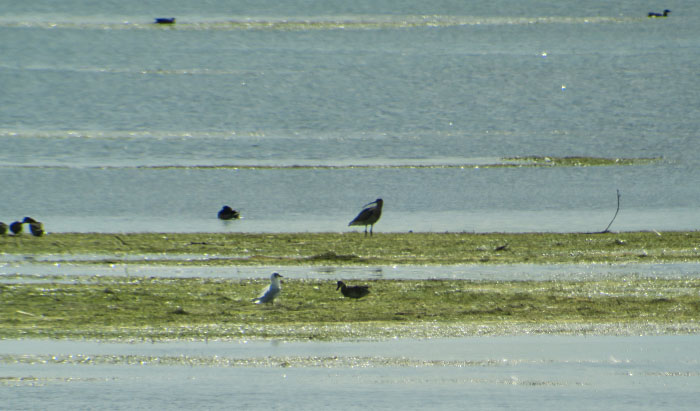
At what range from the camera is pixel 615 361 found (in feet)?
31.0

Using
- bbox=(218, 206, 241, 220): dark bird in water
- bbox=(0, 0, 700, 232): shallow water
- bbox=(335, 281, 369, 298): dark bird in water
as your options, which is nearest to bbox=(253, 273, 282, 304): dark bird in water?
bbox=(335, 281, 369, 298): dark bird in water

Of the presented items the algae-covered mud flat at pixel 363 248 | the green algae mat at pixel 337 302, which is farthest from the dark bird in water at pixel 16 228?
the green algae mat at pixel 337 302

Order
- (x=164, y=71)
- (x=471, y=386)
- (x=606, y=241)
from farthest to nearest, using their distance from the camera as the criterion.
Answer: (x=164, y=71), (x=606, y=241), (x=471, y=386)

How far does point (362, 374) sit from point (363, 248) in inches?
350

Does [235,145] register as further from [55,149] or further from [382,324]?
[382,324]

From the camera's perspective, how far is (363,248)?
1792 centimetres

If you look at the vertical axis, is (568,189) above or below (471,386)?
below

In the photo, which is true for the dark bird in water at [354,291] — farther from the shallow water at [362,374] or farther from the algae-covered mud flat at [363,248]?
the algae-covered mud flat at [363,248]

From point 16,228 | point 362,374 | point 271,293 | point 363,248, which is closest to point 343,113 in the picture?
point 16,228

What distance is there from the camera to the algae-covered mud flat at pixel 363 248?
1638cm

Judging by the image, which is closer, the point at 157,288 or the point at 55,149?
the point at 157,288

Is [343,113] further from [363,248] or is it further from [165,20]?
[165,20]

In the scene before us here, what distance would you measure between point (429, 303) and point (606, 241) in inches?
274

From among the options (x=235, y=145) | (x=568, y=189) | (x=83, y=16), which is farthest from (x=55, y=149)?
(x=83, y=16)
